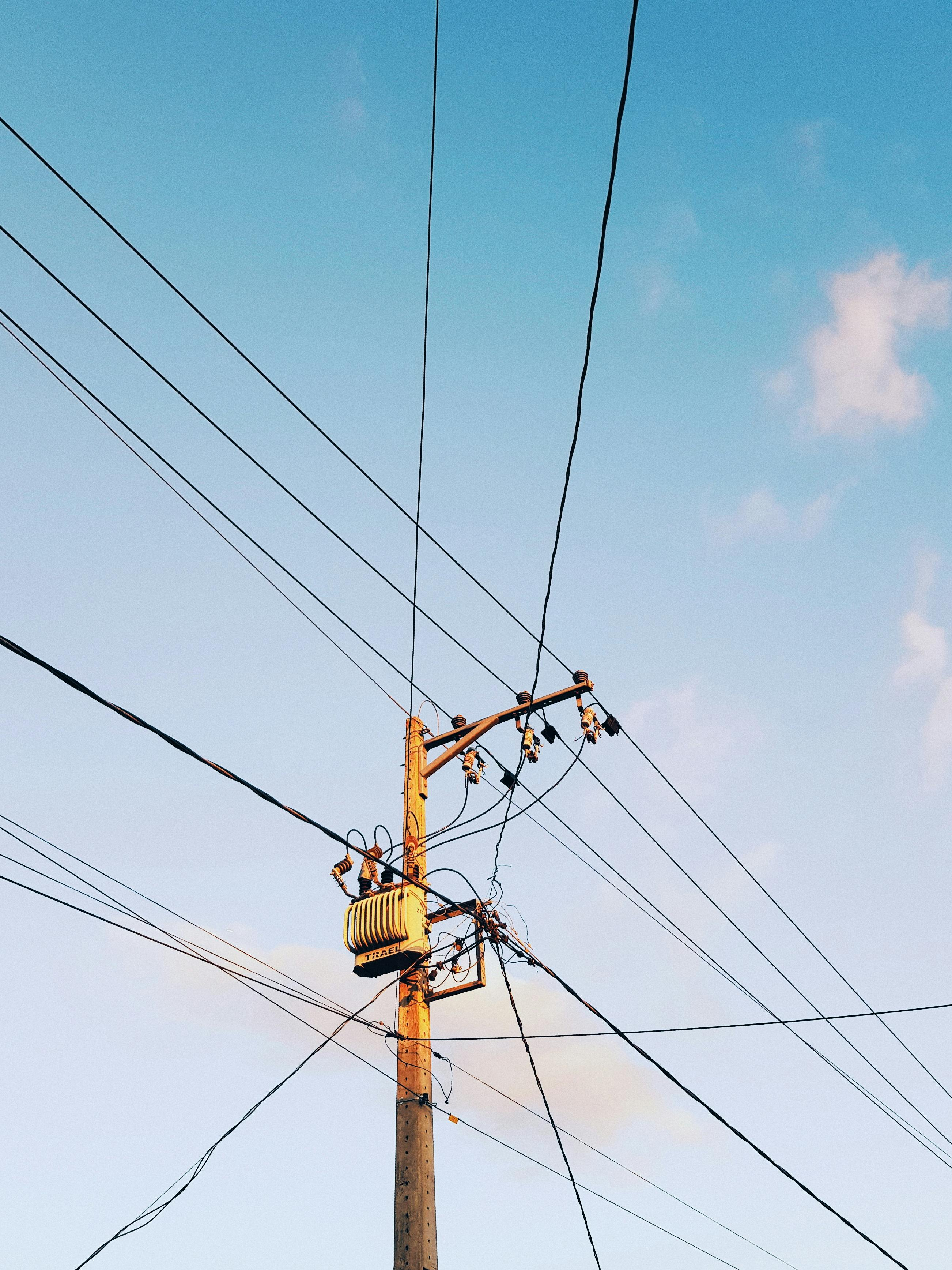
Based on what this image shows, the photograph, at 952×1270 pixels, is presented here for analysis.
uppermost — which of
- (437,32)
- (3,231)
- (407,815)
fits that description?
(437,32)

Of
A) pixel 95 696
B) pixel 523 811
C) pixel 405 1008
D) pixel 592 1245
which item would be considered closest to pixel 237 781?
pixel 95 696

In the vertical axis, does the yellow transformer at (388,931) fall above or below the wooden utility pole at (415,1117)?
above

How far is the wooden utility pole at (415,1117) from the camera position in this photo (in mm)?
8523

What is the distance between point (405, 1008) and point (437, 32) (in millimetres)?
8289

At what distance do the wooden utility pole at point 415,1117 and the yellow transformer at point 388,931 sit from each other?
173 millimetres

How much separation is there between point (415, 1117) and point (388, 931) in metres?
1.77

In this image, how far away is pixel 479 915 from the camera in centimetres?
1113

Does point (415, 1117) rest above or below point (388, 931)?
below

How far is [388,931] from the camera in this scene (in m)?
10.3

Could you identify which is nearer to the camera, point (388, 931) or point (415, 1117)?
point (415, 1117)

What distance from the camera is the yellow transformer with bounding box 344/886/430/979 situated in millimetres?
10211

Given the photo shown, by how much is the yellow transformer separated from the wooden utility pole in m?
0.17

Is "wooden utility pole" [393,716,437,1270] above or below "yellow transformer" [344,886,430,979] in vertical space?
below

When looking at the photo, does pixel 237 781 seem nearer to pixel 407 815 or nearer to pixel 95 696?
pixel 95 696
